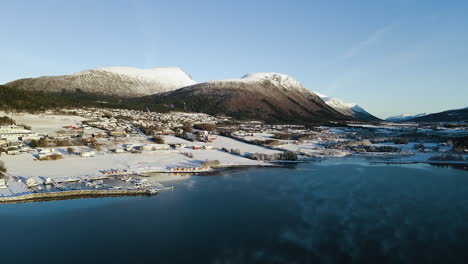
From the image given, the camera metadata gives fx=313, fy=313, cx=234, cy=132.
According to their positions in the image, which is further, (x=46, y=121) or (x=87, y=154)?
(x=46, y=121)

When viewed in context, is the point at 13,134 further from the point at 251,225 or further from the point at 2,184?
the point at 251,225

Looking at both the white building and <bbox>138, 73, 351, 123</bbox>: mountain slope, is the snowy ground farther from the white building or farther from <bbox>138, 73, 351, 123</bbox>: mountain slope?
<bbox>138, 73, 351, 123</bbox>: mountain slope

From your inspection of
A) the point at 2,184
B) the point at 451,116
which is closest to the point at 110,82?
the point at 2,184

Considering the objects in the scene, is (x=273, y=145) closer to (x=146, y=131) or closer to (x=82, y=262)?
(x=146, y=131)

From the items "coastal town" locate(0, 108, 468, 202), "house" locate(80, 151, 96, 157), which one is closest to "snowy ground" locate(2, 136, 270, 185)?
"coastal town" locate(0, 108, 468, 202)

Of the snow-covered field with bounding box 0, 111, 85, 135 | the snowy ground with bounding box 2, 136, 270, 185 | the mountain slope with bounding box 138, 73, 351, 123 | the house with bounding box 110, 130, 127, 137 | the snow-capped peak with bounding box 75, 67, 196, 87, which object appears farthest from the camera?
the snow-capped peak with bounding box 75, 67, 196, 87

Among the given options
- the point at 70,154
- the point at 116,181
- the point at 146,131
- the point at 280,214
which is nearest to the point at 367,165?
the point at 280,214

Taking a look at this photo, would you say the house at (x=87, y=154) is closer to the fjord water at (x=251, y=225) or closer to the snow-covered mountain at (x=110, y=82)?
the fjord water at (x=251, y=225)
